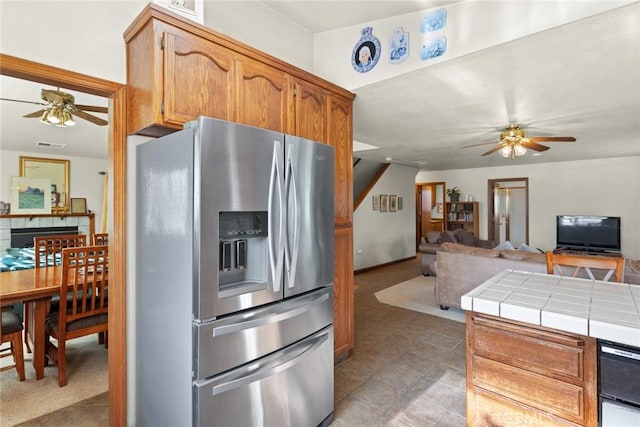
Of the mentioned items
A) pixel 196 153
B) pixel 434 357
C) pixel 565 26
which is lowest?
pixel 434 357

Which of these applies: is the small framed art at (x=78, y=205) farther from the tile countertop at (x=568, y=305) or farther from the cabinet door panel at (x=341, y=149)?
the tile countertop at (x=568, y=305)

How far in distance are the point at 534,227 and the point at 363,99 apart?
21.3ft

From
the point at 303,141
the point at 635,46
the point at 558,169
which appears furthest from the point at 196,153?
the point at 558,169

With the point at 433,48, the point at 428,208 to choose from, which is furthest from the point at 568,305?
the point at 428,208

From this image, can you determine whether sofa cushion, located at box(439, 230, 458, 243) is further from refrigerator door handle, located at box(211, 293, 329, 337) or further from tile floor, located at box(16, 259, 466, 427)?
refrigerator door handle, located at box(211, 293, 329, 337)

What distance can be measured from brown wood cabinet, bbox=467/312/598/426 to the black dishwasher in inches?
1.0

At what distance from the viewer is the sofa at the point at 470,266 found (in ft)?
11.7

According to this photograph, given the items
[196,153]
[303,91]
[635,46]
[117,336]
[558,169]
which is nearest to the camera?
[196,153]

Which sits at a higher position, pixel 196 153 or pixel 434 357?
pixel 196 153

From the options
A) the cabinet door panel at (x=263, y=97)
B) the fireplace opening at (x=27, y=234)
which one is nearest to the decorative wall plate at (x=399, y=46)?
the cabinet door panel at (x=263, y=97)

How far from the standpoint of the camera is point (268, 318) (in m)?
1.54

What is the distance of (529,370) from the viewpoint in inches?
53.2

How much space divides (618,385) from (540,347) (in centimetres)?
24

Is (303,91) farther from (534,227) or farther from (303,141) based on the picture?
(534,227)
